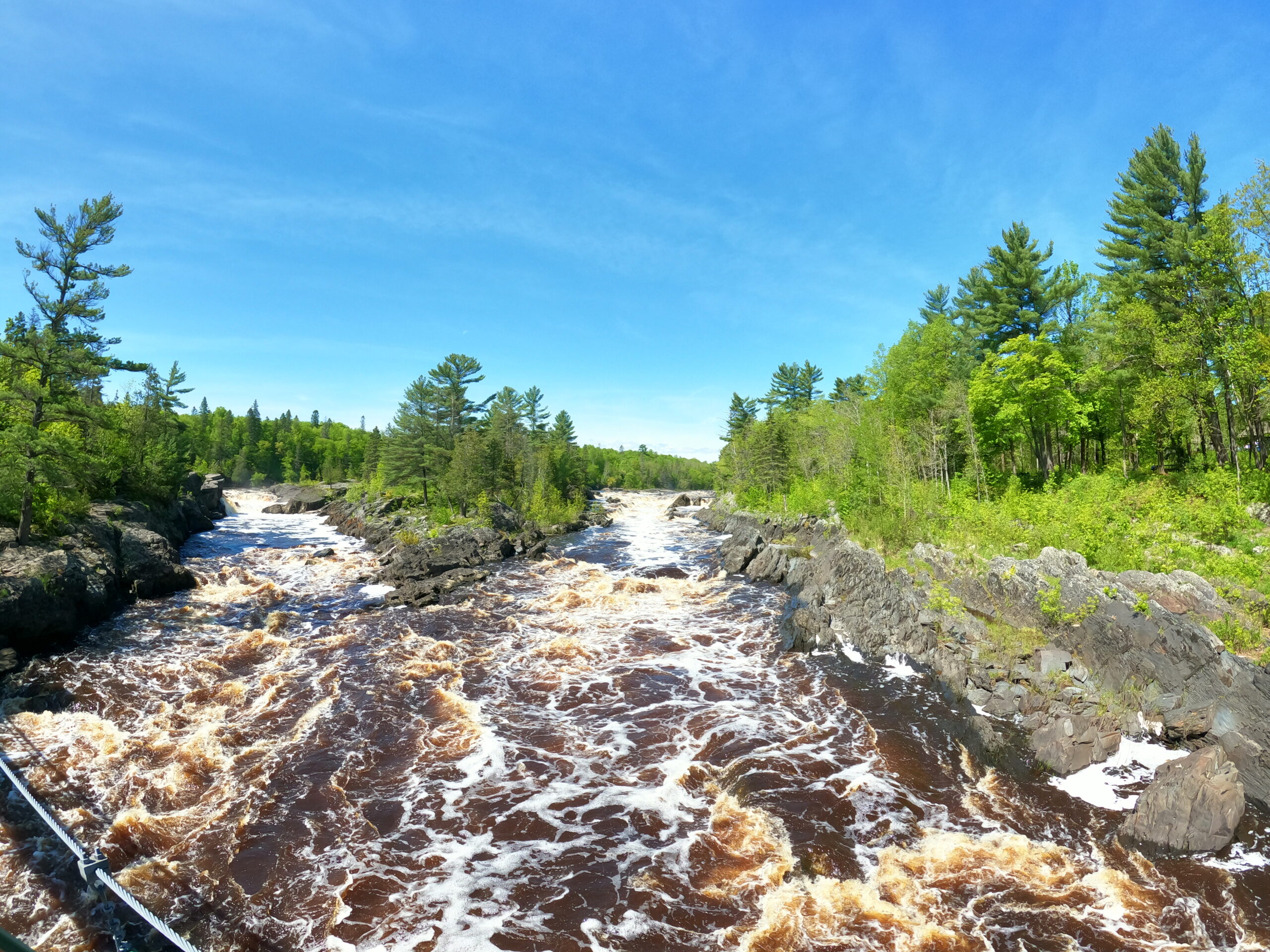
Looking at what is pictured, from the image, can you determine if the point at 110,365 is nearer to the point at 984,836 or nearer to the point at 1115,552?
the point at 984,836

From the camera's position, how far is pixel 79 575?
21438 mm

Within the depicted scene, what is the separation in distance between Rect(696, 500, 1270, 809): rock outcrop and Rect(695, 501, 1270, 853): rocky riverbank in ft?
0.10

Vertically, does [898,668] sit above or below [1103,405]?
below

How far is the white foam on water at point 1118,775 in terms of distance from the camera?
11.8 m

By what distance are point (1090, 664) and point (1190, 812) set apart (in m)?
5.13

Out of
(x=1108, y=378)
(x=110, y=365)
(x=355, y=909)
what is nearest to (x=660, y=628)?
(x=355, y=909)

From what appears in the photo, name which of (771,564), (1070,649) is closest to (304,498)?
(771,564)

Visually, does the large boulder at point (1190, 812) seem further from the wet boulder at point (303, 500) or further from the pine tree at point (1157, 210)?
the wet boulder at point (303, 500)

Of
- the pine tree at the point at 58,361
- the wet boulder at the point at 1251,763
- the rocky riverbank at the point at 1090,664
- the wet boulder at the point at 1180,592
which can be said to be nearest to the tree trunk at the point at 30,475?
the pine tree at the point at 58,361

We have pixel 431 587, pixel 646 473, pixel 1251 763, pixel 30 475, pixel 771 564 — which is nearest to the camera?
pixel 1251 763

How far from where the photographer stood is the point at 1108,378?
26.7 metres

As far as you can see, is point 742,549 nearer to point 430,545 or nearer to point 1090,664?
point 430,545

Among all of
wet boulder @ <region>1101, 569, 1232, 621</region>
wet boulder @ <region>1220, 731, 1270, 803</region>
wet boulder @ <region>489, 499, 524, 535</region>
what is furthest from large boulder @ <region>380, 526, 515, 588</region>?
wet boulder @ <region>1220, 731, 1270, 803</region>

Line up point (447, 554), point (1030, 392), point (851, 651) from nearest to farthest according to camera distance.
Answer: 1. point (851, 651)
2. point (1030, 392)
3. point (447, 554)
